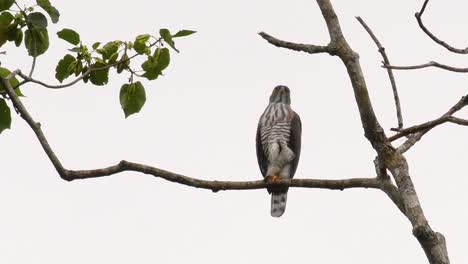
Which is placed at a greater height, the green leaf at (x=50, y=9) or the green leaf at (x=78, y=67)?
the green leaf at (x=50, y=9)

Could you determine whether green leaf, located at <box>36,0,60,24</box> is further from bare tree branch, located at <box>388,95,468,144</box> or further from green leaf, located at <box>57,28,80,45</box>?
bare tree branch, located at <box>388,95,468,144</box>

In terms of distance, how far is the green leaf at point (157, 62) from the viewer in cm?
385

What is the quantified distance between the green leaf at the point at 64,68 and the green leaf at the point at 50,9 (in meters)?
0.22

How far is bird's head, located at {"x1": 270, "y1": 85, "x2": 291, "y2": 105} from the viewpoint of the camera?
9.88 metres

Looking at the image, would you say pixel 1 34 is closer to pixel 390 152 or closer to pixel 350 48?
pixel 350 48

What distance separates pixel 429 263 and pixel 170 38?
1.45 metres

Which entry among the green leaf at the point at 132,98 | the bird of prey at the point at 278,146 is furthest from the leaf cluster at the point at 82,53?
the bird of prey at the point at 278,146

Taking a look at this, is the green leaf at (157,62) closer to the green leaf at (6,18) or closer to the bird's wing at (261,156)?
the green leaf at (6,18)

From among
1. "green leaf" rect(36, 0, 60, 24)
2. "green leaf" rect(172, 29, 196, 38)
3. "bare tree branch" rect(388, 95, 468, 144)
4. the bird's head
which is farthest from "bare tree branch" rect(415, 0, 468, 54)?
the bird's head

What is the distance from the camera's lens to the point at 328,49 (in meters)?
3.84

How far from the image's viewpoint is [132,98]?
3916 mm

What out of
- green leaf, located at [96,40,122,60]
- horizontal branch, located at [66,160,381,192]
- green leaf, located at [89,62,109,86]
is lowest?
horizontal branch, located at [66,160,381,192]

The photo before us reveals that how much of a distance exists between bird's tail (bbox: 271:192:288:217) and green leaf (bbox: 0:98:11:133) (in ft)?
19.2

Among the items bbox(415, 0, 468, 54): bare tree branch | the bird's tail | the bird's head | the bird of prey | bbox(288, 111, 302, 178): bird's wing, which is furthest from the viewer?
the bird's head
